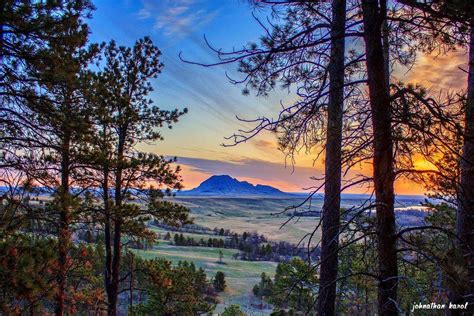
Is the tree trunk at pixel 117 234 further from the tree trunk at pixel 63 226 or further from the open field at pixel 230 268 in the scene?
the open field at pixel 230 268

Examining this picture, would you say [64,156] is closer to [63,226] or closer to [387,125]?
[63,226]

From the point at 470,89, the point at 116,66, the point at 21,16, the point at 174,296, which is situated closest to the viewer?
the point at 470,89

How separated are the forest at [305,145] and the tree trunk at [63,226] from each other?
0.05 metres

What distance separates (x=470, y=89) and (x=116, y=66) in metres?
9.06

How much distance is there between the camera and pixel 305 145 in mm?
4285

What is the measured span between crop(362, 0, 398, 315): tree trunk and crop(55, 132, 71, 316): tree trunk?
17.5 ft

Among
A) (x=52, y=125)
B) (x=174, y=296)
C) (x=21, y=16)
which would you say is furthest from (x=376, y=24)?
(x=174, y=296)

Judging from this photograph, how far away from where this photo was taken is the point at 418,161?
3.69 metres

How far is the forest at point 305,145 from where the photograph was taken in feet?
9.86

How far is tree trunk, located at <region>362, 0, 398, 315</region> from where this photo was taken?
116 inches

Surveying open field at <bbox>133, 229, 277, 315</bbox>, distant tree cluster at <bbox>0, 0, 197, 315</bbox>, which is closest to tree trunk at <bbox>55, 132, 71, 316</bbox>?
distant tree cluster at <bbox>0, 0, 197, 315</bbox>

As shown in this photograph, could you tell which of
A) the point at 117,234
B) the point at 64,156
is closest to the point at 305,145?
the point at 64,156

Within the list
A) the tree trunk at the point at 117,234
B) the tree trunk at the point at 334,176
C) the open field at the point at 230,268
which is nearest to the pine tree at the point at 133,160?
the tree trunk at the point at 117,234

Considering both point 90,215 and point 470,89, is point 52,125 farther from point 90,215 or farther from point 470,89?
point 470,89
